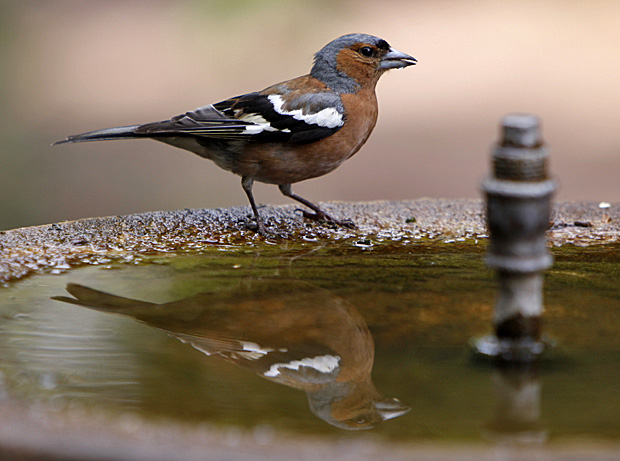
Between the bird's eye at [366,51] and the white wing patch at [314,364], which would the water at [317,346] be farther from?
the bird's eye at [366,51]

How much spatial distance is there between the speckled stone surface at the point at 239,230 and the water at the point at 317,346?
0.18 meters

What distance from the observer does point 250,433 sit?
57.6 inches

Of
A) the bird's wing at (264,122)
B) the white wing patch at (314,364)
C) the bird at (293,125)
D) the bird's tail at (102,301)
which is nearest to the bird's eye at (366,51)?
the bird at (293,125)

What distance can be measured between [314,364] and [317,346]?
0.13m

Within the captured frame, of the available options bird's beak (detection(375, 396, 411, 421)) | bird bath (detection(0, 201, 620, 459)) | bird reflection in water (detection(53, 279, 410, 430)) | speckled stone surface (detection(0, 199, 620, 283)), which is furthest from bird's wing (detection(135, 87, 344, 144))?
bird's beak (detection(375, 396, 411, 421))

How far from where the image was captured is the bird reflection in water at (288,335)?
176 cm

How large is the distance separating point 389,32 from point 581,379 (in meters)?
12.2

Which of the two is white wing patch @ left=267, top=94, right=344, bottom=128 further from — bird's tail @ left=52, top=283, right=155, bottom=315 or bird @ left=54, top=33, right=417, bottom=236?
bird's tail @ left=52, top=283, right=155, bottom=315

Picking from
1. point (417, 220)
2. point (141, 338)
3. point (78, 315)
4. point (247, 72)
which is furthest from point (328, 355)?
point (247, 72)

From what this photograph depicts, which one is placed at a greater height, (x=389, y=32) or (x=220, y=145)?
(x=389, y=32)

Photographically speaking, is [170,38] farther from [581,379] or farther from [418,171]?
[581,379]

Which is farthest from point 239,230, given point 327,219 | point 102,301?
point 102,301

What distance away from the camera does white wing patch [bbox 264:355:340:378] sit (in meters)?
1.92

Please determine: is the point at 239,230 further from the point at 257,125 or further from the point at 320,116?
the point at 320,116
